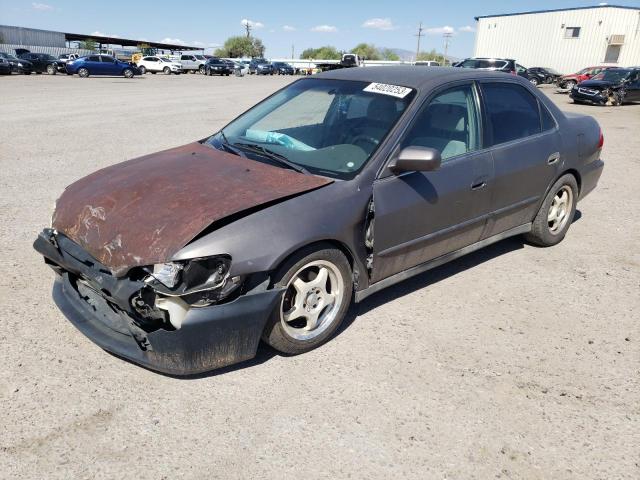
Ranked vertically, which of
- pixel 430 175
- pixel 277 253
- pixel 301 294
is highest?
pixel 430 175

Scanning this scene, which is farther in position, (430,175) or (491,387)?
(430,175)

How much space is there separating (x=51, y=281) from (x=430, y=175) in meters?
2.96

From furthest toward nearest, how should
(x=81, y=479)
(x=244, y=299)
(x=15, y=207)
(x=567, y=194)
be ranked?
1. (x=15, y=207)
2. (x=567, y=194)
3. (x=244, y=299)
4. (x=81, y=479)

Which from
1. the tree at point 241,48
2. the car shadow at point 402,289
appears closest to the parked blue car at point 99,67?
the car shadow at point 402,289

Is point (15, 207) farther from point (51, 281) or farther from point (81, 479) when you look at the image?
point (81, 479)

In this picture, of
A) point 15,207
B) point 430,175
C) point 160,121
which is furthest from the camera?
point 160,121

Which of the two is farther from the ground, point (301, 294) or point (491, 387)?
point (301, 294)

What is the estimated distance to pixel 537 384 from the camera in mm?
2938

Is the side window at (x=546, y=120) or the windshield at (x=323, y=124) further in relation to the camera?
the side window at (x=546, y=120)

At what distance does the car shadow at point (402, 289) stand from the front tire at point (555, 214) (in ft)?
0.82

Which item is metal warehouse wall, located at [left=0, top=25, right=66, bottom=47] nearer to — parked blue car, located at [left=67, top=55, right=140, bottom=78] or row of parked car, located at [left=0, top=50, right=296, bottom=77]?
row of parked car, located at [left=0, top=50, right=296, bottom=77]

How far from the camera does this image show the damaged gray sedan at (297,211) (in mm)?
2617

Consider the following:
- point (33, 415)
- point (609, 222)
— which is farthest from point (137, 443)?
point (609, 222)

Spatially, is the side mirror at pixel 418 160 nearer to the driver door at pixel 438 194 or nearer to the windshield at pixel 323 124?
the driver door at pixel 438 194
